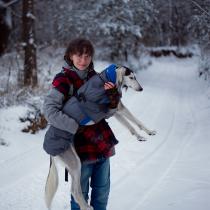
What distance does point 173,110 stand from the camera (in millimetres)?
11359

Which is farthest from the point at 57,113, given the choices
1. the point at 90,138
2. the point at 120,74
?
the point at 120,74

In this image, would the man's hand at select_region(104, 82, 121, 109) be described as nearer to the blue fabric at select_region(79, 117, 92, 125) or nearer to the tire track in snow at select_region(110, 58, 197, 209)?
the blue fabric at select_region(79, 117, 92, 125)

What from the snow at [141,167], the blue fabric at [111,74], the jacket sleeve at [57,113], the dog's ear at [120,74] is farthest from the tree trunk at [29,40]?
the jacket sleeve at [57,113]

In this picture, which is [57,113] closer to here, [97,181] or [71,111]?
[71,111]

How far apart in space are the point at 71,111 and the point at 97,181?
33.0 inches

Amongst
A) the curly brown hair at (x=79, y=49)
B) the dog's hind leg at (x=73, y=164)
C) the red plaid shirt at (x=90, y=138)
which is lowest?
the dog's hind leg at (x=73, y=164)

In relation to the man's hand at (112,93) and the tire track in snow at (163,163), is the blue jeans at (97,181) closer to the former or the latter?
the man's hand at (112,93)

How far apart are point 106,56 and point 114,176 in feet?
44.5

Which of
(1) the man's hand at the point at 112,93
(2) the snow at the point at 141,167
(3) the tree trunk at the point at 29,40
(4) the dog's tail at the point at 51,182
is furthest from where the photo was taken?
(3) the tree trunk at the point at 29,40

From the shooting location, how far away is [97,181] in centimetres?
362

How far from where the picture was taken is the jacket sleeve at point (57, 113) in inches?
122

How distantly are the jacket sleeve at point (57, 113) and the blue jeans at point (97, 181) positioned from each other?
486 mm

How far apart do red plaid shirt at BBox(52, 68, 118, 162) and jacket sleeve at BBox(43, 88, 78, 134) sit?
100mm

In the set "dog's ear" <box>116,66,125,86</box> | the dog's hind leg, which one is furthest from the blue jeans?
"dog's ear" <box>116,66,125,86</box>
